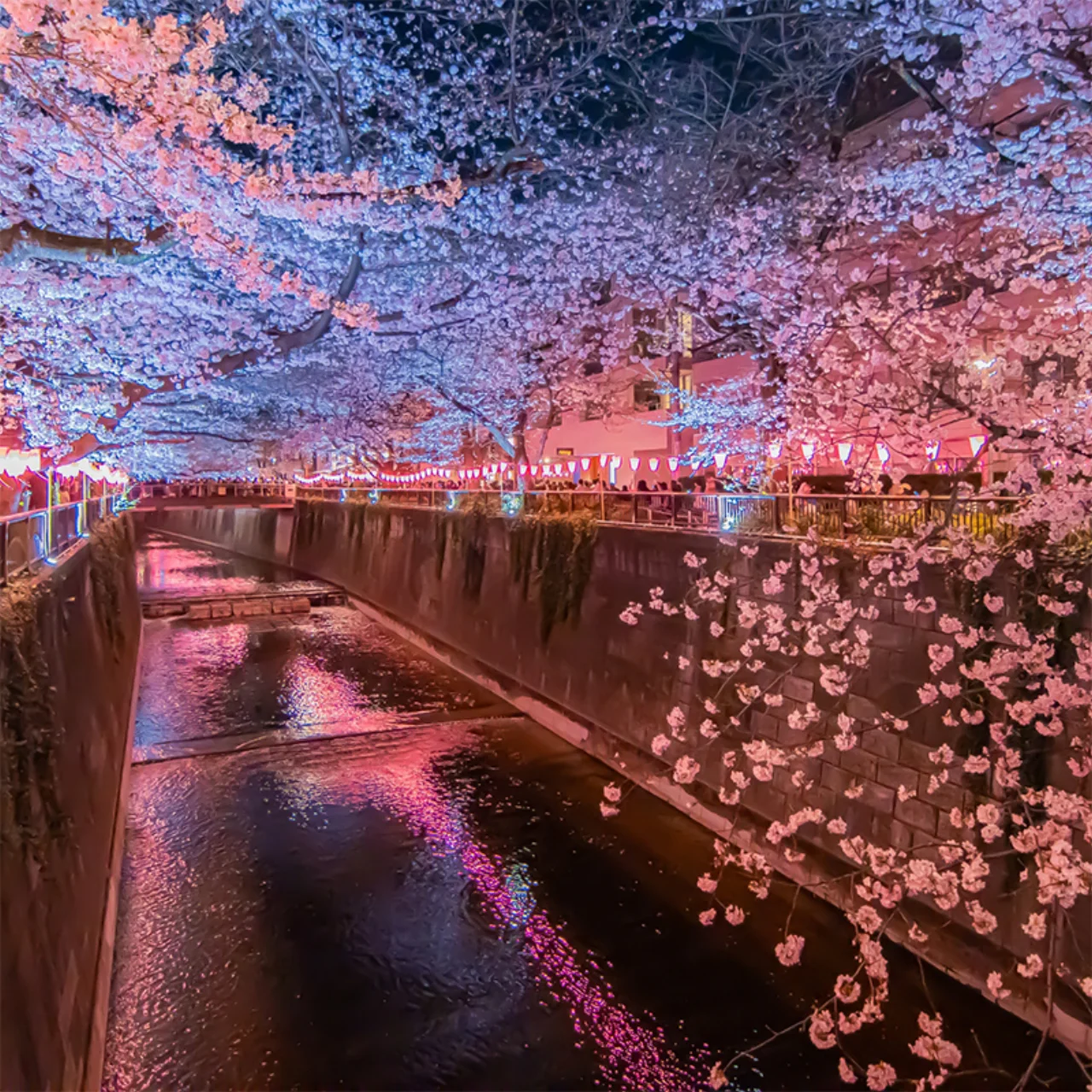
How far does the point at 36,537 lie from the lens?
8.05m

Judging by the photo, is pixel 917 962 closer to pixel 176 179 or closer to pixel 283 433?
pixel 176 179

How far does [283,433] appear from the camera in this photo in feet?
122

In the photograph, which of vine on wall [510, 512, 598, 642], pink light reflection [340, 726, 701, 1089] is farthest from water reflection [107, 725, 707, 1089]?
vine on wall [510, 512, 598, 642]

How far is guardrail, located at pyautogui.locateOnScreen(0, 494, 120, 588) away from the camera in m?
6.16

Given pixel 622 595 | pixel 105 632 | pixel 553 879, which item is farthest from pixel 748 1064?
pixel 105 632

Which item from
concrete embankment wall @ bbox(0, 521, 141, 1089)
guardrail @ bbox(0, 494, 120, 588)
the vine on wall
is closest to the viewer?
concrete embankment wall @ bbox(0, 521, 141, 1089)

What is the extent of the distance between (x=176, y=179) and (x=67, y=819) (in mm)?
5094

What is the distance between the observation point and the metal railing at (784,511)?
7246 mm

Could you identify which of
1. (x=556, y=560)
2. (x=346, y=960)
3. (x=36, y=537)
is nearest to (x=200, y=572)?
(x=556, y=560)

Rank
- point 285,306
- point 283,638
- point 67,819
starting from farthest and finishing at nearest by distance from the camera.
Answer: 1. point 283,638
2. point 285,306
3. point 67,819

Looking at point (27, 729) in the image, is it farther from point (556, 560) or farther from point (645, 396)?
point (645, 396)

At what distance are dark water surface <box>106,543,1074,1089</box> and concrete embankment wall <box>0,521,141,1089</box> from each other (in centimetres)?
97

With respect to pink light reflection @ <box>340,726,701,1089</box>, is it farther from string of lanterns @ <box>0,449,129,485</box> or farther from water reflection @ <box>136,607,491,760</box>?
string of lanterns @ <box>0,449,129,485</box>

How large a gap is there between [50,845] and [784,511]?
27.0ft
